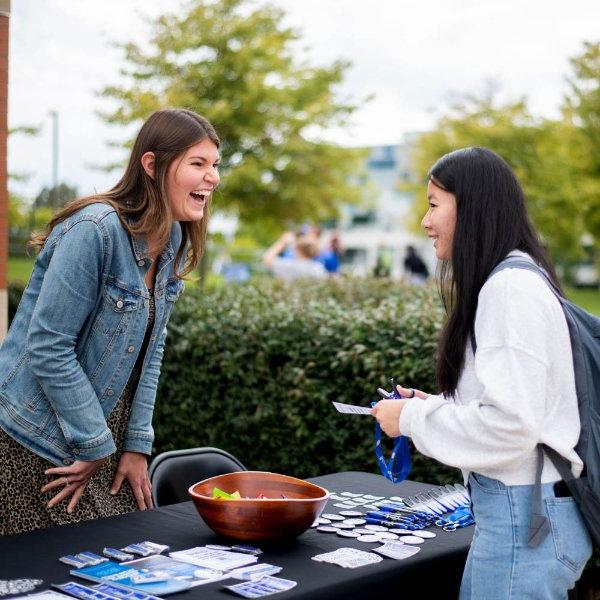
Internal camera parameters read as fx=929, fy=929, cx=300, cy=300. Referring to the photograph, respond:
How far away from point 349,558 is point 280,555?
0.18m

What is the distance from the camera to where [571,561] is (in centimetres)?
210

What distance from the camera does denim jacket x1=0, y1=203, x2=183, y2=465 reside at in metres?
2.60

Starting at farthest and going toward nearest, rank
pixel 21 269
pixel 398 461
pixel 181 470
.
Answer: pixel 21 269 < pixel 181 470 < pixel 398 461

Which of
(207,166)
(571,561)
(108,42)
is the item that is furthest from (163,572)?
(108,42)

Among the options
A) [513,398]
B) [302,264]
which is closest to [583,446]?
[513,398]

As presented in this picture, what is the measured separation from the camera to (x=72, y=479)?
9.00 ft

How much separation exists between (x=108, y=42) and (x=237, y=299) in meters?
13.8

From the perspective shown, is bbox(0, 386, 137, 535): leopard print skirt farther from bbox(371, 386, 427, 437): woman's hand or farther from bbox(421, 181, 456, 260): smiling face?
bbox(421, 181, 456, 260): smiling face

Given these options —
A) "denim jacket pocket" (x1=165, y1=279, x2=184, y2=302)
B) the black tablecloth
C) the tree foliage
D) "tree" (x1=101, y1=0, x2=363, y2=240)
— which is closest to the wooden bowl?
the black tablecloth

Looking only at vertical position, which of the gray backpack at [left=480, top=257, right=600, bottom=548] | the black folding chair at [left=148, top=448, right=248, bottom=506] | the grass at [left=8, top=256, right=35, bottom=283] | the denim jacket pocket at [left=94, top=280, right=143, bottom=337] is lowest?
the black folding chair at [left=148, top=448, right=248, bottom=506]

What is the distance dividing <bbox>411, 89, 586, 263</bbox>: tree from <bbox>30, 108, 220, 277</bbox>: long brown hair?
24.8 metres

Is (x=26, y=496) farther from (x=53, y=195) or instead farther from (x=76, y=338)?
(x=53, y=195)

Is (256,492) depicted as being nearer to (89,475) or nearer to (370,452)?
(89,475)

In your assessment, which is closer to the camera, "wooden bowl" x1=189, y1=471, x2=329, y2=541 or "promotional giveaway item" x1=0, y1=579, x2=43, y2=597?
"promotional giveaway item" x1=0, y1=579, x2=43, y2=597
